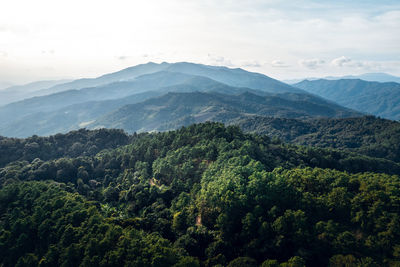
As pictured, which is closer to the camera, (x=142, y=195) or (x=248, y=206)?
(x=248, y=206)

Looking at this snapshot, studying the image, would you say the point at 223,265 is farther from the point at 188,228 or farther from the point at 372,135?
the point at 372,135

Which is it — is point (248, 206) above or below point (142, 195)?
above

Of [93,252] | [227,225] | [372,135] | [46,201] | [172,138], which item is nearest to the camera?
[93,252]

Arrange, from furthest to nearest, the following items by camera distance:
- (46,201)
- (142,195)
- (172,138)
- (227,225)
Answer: (172,138) → (142,195) → (46,201) → (227,225)

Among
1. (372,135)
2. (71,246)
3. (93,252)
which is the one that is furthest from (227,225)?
(372,135)

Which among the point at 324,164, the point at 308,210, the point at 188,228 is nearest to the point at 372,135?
the point at 324,164

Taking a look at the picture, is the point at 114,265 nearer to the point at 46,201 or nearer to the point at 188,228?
the point at 188,228
